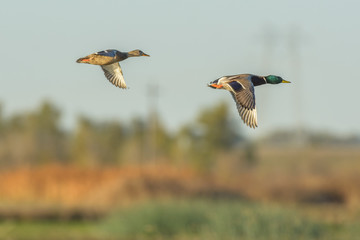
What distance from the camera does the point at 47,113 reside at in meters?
60.4

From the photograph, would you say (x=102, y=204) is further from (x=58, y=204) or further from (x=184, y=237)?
(x=184, y=237)

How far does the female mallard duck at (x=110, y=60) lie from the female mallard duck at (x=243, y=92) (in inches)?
8.8

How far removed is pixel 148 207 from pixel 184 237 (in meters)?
2.04

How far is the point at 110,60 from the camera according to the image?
1674 mm

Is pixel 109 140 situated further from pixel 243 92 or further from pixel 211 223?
pixel 243 92

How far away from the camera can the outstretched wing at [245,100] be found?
1619 mm

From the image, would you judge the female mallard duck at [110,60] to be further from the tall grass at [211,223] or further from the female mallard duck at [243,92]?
the tall grass at [211,223]

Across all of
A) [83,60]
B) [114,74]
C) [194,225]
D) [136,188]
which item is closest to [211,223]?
[194,225]

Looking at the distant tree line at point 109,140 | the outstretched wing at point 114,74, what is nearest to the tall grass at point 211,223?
the outstretched wing at point 114,74

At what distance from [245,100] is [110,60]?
1.05 feet

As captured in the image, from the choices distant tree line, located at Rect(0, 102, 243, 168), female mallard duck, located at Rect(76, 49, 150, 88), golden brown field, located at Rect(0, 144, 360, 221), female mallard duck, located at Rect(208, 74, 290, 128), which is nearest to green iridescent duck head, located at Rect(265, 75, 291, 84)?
female mallard duck, located at Rect(208, 74, 290, 128)

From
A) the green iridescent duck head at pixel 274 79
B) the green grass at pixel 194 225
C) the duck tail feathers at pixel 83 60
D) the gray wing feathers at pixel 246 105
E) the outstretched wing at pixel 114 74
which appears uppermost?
the duck tail feathers at pixel 83 60

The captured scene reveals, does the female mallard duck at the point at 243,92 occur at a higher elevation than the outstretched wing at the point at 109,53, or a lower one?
lower

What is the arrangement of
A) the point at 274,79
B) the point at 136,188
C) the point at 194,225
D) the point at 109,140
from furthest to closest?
the point at 109,140 < the point at 136,188 < the point at 194,225 < the point at 274,79
